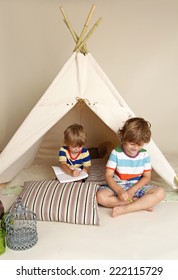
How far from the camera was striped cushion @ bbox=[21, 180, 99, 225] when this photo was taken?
1.97 m

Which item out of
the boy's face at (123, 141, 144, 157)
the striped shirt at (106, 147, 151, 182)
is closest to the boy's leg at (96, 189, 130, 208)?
the striped shirt at (106, 147, 151, 182)

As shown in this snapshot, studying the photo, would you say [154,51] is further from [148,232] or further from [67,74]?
[148,232]

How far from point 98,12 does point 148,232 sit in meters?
2.04

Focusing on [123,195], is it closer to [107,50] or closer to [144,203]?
[144,203]

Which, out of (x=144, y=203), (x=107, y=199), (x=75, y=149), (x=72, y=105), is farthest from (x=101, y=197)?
(x=72, y=105)

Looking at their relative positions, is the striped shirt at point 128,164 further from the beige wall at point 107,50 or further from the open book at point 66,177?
the beige wall at point 107,50

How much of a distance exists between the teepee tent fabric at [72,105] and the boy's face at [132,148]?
14 centimetres

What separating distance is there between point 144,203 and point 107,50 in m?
1.60

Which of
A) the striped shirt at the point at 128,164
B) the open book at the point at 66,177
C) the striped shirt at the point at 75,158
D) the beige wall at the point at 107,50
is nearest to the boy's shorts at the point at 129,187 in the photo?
the striped shirt at the point at 128,164

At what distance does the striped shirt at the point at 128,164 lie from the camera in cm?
218

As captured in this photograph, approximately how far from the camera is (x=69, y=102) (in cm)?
220

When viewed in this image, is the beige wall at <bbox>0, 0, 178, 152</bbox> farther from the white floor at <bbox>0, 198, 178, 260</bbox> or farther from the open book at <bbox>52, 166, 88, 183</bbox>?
the white floor at <bbox>0, 198, 178, 260</bbox>

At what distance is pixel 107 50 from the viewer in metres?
3.13
